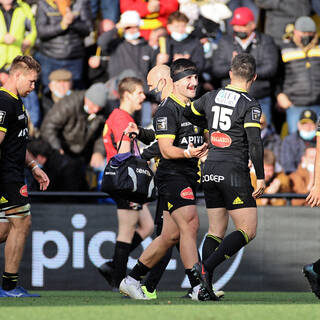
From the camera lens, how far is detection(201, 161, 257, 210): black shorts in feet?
26.7

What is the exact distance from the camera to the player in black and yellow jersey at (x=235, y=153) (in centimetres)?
799

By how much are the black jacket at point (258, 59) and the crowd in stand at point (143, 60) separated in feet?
0.05

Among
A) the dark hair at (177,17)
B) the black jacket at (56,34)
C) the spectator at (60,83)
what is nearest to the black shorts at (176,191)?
the spectator at (60,83)

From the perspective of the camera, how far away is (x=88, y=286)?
11367mm

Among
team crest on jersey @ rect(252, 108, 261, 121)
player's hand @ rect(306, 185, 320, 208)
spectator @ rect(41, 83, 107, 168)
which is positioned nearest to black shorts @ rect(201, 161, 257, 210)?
team crest on jersey @ rect(252, 108, 261, 121)

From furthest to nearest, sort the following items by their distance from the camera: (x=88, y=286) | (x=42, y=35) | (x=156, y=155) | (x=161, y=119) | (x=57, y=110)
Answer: (x=42, y=35), (x=57, y=110), (x=88, y=286), (x=156, y=155), (x=161, y=119)

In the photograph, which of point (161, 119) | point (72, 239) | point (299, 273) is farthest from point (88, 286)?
point (161, 119)

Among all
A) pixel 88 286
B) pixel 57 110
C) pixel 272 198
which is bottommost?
pixel 88 286

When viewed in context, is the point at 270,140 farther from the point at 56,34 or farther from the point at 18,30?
the point at 18,30

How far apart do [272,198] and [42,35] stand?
15.3 ft

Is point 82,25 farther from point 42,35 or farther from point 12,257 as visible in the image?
point 12,257

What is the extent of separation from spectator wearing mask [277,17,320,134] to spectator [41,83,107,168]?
9.18 ft

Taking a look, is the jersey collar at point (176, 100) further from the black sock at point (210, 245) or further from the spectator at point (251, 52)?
the spectator at point (251, 52)

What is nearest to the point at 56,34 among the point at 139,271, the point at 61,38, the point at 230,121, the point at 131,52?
the point at 61,38
